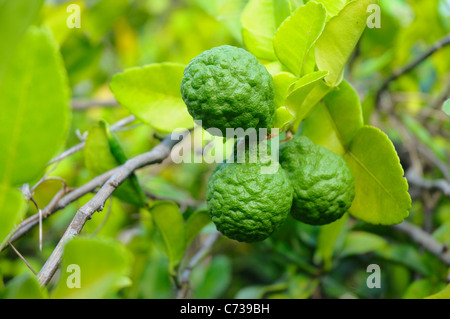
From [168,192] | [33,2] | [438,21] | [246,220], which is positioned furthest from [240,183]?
[438,21]

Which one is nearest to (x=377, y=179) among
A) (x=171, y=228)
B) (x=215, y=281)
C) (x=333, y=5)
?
(x=333, y=5)

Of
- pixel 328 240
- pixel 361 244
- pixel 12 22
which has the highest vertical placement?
pixel 12 22

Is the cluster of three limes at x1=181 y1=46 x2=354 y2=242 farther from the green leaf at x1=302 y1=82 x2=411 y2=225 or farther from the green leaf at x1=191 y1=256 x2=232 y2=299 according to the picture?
the green leaf at x1=191 y1=256 x2=232 y2=299

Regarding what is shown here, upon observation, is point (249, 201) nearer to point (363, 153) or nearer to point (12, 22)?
point (363, 153)

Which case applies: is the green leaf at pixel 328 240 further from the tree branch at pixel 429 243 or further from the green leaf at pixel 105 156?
the green leaf at pixel 105 156

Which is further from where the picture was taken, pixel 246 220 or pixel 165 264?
pixel 165 264

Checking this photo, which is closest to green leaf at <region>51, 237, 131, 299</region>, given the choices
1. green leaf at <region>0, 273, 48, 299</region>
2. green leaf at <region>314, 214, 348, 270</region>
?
green leaf at <region>0, 273, 48, 299</region>
